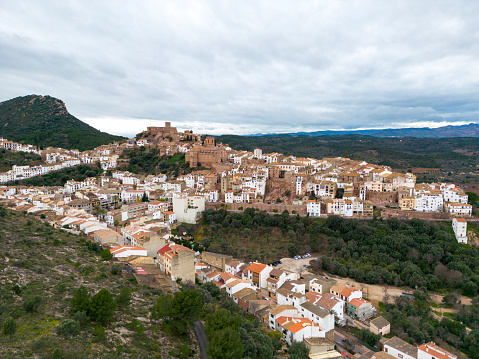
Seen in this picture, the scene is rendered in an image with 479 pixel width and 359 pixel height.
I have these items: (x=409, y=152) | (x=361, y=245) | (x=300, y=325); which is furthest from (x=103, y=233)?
(x=409, y=152)

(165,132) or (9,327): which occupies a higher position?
(165,132)

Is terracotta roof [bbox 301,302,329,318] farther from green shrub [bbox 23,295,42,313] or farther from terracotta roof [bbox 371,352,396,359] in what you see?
green shrub [bbox 23,295,42,313]

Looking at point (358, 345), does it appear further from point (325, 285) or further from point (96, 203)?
point (96, 203)

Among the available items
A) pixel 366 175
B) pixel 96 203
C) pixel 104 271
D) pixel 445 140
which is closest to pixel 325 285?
pixel 104 271

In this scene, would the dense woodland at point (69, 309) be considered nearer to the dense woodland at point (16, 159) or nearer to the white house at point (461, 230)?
the white house at point (461, 230)

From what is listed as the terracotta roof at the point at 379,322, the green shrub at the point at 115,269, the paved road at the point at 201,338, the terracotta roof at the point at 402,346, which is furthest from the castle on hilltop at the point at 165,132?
the terracotta roof at the point at 402,346

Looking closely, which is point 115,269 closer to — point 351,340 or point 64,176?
point 351,340

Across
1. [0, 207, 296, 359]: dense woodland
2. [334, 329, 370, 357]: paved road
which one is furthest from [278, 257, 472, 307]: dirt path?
[0, 207, 296, 359]: dense woodland

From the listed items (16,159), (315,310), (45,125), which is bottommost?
(315,310)
